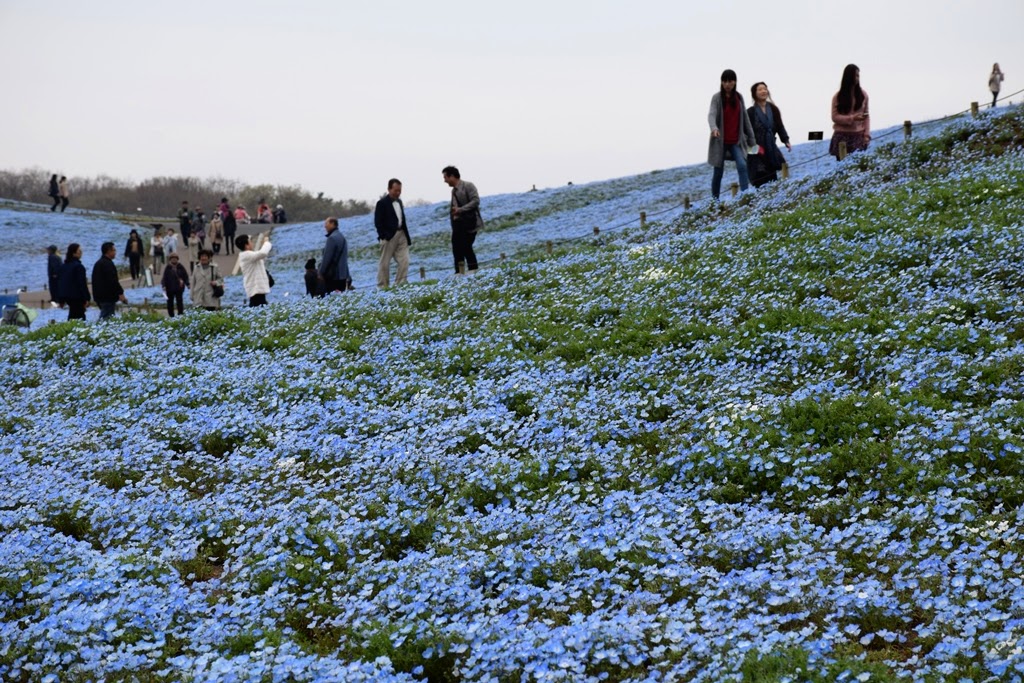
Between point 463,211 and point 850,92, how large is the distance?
29.8 feet

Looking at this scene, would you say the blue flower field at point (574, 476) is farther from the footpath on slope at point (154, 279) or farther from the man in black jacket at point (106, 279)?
the footpath on slope at point (154, 279)

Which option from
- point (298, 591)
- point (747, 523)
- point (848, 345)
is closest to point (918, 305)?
point (848, 345)

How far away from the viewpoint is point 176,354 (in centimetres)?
1734

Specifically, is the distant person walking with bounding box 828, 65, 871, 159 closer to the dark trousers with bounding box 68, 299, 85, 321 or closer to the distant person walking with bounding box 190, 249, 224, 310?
the distant person walking with bounding box 190, 249, 224, 310

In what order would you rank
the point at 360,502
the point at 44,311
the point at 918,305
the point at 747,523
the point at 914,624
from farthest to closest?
the point at 44,311 → the point at 918,305 → the point at 360,502 → the point at 747,523 → the point at 914,624

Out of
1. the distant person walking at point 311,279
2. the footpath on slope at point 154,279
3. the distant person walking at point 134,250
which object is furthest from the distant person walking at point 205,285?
the distant person walking at point 134,250

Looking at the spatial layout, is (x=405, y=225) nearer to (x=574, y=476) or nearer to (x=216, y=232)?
(x=574, y=476)

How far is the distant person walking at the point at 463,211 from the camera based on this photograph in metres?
21.5

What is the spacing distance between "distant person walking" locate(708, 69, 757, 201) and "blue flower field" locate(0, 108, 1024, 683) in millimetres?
4923

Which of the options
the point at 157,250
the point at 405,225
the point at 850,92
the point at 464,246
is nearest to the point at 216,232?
the point at 157,250

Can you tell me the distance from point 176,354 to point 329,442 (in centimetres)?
659

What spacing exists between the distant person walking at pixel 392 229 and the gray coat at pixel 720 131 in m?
6.80

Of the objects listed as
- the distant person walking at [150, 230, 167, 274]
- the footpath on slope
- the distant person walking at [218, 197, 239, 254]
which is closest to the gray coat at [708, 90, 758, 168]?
the footpath on slope

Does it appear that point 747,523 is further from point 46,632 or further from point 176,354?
point 176,354
